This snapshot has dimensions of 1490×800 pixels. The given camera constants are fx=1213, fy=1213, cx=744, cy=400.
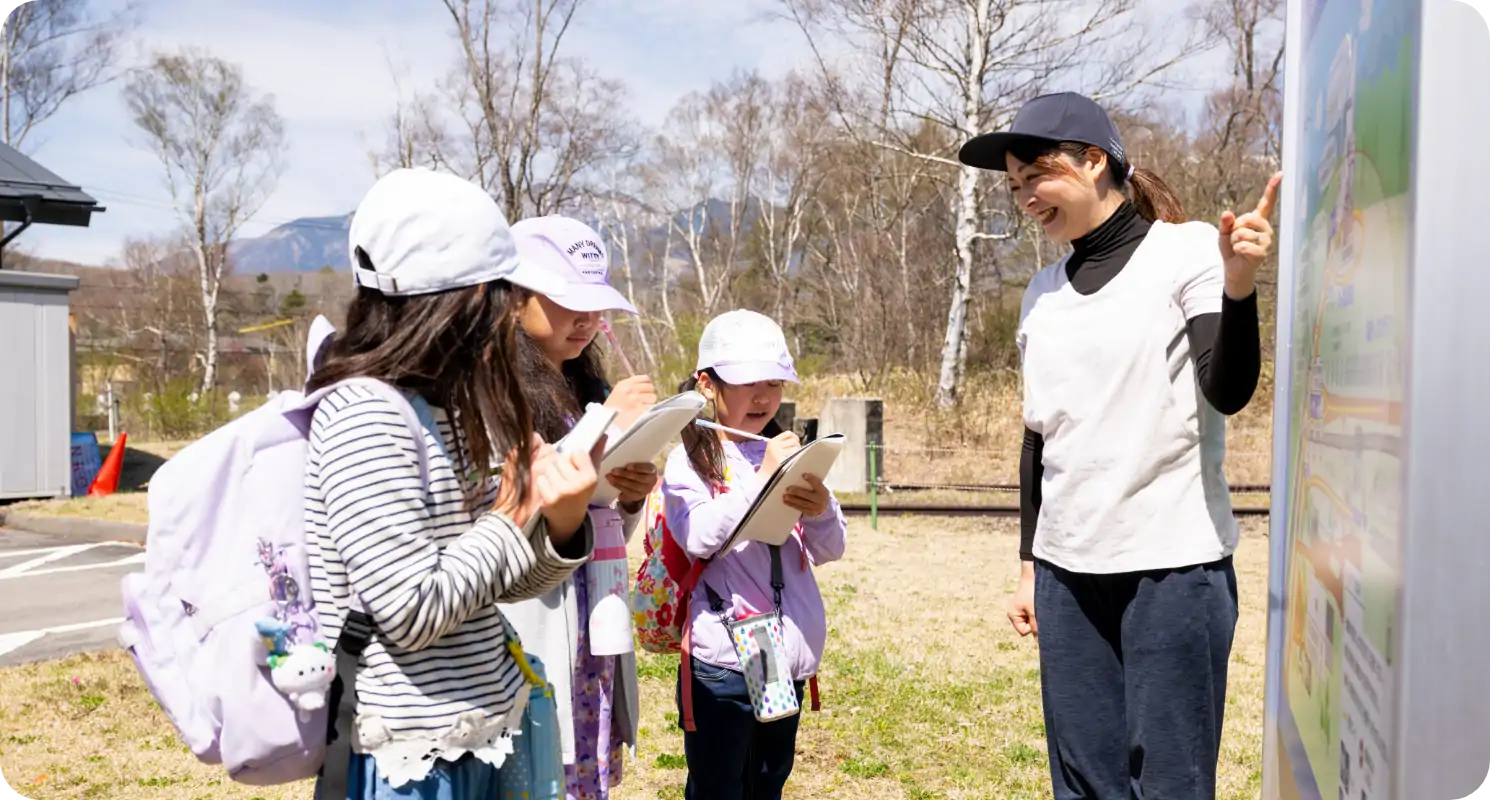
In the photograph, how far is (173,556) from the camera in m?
1.78

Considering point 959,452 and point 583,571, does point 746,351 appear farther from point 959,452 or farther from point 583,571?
point 959,452

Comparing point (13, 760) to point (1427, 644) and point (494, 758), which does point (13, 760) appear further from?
point (1427, 644)

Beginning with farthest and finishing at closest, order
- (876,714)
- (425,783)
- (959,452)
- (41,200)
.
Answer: (959,452), (41,200), (876,714), (425,783)

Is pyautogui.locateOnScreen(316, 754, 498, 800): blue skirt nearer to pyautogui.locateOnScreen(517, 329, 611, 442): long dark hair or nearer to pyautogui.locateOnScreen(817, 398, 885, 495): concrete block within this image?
pyautogui.locateOnScreen(517, 329, 611, 442): long dark hair

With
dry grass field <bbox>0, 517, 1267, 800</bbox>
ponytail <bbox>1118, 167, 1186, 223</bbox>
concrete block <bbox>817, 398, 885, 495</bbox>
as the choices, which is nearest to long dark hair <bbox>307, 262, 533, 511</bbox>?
ponytail <bbox>1118, 167, 1186, 223</bbox>

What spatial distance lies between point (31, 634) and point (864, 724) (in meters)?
5.25

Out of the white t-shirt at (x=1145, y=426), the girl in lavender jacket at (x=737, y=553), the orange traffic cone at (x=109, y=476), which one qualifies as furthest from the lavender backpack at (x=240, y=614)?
the orange traffic cone at (x=109, y=476)

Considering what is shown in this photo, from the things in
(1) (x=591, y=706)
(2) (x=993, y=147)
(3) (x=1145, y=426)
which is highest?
(2) (x=993, y=147)

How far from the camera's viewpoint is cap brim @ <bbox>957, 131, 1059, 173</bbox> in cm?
267

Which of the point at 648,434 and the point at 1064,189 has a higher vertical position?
the point at 1064,189

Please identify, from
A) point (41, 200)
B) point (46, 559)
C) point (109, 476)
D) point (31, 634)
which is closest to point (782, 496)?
point (31, 634)

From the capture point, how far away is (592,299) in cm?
267

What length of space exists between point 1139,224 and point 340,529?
181 cm

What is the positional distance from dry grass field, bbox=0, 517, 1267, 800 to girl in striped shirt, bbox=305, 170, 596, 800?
257 centimetres
